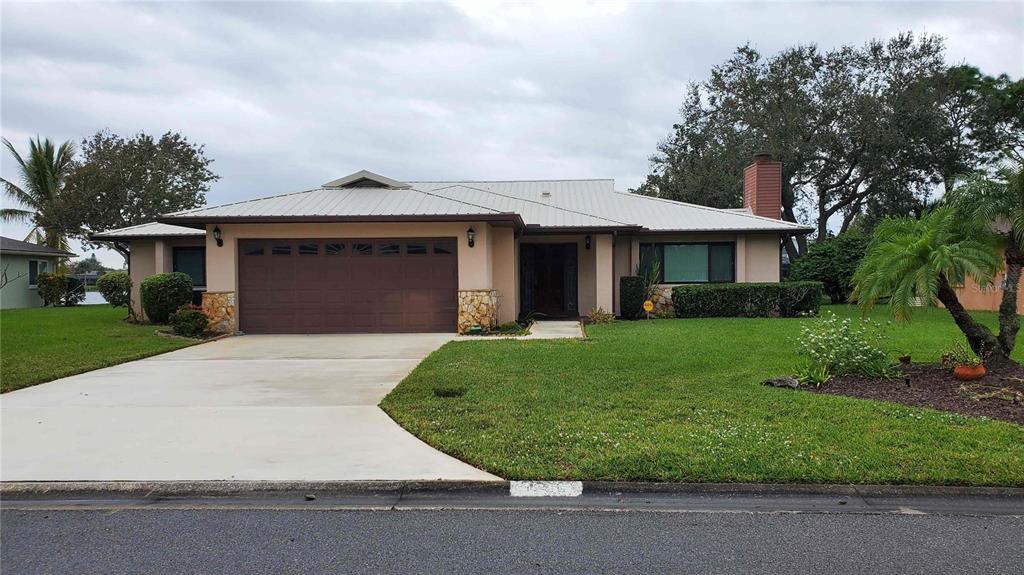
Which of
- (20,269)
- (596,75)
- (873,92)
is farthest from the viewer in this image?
(873,92)

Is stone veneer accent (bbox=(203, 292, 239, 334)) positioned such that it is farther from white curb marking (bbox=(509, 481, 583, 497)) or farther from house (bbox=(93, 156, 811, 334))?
white curb marking (bbox=(509, 481, 583, 497))

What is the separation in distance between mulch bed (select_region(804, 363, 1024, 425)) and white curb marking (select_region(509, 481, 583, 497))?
170 inches

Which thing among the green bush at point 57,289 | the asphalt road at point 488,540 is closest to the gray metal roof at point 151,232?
the green bush at point 57,289

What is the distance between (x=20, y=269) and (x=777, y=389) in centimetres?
3287

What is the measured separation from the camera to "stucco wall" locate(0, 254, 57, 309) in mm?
28531

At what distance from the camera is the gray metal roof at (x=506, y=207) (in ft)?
50.0

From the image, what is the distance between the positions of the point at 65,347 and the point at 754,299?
52.2ft

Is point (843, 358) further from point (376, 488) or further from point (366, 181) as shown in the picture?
point (366, 181)

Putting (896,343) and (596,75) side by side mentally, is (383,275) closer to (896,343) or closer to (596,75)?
(596,75)

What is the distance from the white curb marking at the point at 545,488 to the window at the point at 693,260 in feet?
50.0

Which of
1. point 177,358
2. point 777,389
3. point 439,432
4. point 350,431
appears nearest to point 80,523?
point 350,431

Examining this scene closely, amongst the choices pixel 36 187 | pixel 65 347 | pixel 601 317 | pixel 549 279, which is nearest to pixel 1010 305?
pixel 601 317

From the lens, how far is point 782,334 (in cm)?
1365

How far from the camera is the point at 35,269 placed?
31.0m
